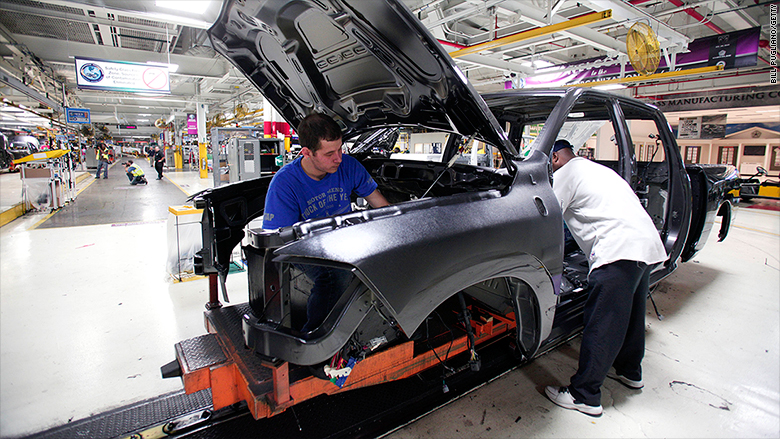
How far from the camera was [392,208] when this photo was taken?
131cm

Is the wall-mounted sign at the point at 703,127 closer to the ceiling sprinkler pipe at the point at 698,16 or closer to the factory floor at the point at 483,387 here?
the ceiling sprinkler pipe at the point at 698,16

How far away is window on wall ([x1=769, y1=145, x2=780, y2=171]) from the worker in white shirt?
1587cm

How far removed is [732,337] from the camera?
2.78 meters

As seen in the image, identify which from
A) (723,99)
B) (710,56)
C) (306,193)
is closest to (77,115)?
(306,193)

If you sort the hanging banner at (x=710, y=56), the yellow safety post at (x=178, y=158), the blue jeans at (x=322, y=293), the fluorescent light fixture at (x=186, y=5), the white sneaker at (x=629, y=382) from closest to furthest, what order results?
the blue jeans at (x=322, y=293), the white sneaker at (x=629, y=382), the fluorescent light fixture at (x=186, y=5), the hanging banner at (x=710, y=56), the yellow safety post at (x=178, y=158)

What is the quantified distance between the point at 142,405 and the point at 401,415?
131 centimetres

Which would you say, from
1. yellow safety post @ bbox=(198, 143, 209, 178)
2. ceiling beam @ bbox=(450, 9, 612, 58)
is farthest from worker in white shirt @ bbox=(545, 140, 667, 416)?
yellow safety post @ bbox=(198, 143, 209, 178)

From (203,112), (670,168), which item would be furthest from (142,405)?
(203,112)

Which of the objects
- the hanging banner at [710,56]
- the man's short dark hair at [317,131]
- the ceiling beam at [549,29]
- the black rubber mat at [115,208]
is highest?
the hanging banner at [710,56]

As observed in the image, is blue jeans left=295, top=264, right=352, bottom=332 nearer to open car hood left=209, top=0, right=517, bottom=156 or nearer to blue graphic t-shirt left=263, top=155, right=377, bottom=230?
blue graphic t-shirt left=263, top=155, right=377, bottom=230

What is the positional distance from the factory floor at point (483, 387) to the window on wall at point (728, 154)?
11548 mm

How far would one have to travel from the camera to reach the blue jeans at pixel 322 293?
1502 mm

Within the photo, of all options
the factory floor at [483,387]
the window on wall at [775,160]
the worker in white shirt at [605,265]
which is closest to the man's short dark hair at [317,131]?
the worker in white shirt at [605,265]

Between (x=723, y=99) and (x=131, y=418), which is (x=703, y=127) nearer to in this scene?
(x=723, y=99)
